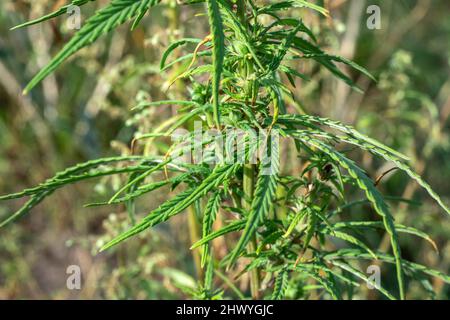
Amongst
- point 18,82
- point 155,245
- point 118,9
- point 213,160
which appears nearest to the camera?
point 118,9

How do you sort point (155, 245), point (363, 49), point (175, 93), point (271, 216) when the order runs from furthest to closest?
point (363, 49) < point (155, 245) < point (175, 93) < point (271, 216)

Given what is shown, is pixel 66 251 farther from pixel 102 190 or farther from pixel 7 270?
pixel 102 190

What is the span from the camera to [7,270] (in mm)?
2156

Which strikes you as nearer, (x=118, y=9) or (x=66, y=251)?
(x=118, y=9)

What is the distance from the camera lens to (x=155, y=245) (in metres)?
2.02

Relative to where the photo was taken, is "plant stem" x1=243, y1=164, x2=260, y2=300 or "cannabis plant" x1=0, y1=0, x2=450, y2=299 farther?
"plant stem" x1=243, y1=164, x2=260, y2=300

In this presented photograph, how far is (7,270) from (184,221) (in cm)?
70

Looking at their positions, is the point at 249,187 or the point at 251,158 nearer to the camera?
the point at 251,158

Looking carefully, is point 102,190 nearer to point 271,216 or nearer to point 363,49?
point 271,216

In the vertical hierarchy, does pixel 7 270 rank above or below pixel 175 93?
below

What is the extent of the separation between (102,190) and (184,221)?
2.06 feet

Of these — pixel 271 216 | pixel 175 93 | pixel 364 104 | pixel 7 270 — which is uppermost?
pixel 364 104

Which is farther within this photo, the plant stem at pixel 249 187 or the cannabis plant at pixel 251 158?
the plant stem at pixel 249 187

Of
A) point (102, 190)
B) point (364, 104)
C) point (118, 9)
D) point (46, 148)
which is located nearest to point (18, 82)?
point (46, 148)
